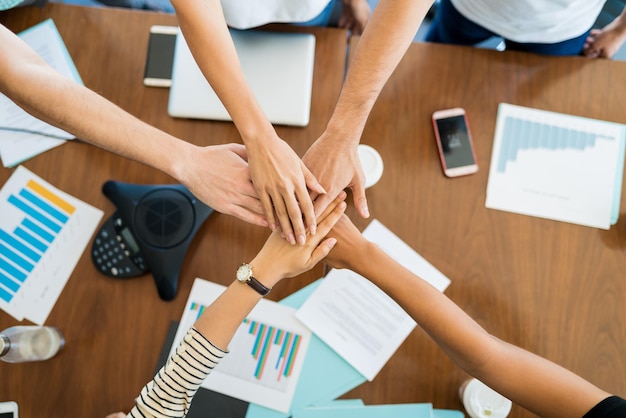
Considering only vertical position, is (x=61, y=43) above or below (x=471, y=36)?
below

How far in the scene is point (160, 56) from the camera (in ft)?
3.96

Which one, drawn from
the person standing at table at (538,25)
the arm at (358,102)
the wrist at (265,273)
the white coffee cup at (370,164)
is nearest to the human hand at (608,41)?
the person standing at table at (538,25)

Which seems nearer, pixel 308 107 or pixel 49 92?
pixel 49 92

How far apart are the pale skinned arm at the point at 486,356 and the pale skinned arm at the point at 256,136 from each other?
0.64 ft

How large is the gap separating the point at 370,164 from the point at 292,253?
283 millimetres

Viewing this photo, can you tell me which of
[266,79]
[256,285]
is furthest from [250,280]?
[266,79]

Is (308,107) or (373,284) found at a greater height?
(308,107)

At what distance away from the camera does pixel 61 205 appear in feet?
3.80

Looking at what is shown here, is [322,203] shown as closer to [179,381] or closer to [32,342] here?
[179,381]

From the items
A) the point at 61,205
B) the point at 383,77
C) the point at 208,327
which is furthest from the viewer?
the point at 61,205

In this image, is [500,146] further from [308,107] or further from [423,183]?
[308,107]

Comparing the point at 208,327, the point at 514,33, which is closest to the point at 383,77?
the point at 514,33

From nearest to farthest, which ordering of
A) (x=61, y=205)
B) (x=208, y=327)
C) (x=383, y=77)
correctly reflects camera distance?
(x=208, y=327) < (x=383, y=77) < (x=61, y=205)

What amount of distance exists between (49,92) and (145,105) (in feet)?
0.81
